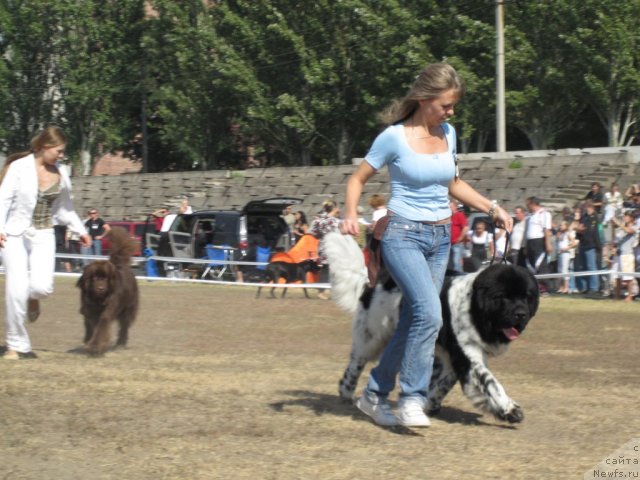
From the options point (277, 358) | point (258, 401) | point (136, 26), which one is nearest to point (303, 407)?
point (258, 401)

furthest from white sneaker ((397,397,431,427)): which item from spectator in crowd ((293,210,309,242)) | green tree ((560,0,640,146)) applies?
green tree ((560,0,640,146))

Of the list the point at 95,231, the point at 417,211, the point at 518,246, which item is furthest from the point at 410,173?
the point at 95,231

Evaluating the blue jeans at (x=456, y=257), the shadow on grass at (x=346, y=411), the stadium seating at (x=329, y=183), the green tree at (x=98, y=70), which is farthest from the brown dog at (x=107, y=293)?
the green tree at (x=98, y=70)

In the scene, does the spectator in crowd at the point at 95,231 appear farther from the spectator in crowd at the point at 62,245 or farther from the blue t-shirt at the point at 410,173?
the blue t-shirt at the point at 410,173

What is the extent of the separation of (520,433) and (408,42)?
3281cm

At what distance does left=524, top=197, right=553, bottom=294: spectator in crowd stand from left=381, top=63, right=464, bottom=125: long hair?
38.8ft

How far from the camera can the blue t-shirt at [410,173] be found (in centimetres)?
556

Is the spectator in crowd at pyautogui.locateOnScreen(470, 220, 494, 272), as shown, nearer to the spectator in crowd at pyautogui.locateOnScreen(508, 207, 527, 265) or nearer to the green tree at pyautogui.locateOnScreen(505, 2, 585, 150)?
the spectator in crowd at pyautogui.locateOnScreen(508, 207, 527, 265)

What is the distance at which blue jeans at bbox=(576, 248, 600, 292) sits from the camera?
16875mm

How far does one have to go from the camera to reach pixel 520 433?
5746 mm

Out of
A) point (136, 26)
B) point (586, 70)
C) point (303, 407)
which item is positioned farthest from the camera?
point (136, 26)

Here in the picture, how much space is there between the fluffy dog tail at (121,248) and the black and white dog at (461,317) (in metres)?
3.71

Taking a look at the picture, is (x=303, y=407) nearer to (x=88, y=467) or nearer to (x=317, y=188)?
(x=88, y=467)

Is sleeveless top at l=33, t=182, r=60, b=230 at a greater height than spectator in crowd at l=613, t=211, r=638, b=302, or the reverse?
sleeveless top at l=33, t=182, r=60, b=230
